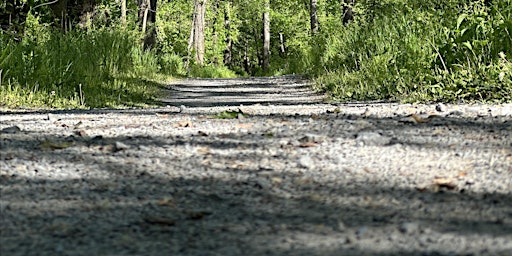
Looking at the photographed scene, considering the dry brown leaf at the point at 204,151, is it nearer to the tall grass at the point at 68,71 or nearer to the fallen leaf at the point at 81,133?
the fallen leaf at the point at 81,133

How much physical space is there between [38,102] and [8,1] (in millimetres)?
3844

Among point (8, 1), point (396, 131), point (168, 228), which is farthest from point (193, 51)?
point (168, 228)

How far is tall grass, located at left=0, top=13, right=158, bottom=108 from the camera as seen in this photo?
8.62 m

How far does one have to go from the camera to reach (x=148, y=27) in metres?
23.3

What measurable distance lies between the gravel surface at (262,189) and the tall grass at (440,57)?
7.33 ft

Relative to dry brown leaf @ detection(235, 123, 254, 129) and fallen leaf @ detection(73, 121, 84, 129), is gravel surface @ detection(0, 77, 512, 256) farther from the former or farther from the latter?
fallen leaf @ detection(73, 121, 84, 129)

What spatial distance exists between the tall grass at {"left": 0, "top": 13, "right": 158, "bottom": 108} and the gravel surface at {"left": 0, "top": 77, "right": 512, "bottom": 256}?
13.0 ft

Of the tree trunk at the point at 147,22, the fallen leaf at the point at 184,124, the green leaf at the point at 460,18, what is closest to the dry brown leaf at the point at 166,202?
the fallen leaf at the point at 184,124

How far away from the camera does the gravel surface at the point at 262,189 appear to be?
216cm

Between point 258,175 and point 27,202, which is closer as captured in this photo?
point 27,202

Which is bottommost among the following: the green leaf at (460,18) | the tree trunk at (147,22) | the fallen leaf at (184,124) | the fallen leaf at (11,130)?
the fallen leaf at (184,124)

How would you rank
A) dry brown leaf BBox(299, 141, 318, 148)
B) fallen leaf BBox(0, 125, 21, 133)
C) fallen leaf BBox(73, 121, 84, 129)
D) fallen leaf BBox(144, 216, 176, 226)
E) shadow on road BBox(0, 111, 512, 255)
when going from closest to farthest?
shadow on road BBox(0, 111, 512, 255)
fallen leaf BBox(144, 216, 176, 226)
dry brown leaf BBox(299, 141, 318, 148)
fallen leaf BBox(0, 125, 21, 133)
fallen leaf BBox(73, 121, 84, 129)

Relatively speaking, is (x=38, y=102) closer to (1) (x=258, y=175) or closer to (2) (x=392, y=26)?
(2) (x=392, y=26)

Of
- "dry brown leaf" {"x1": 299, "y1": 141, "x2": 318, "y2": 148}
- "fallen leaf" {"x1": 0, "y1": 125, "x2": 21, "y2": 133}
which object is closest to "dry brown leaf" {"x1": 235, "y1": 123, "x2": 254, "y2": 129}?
"dry brown leaf" {"x1": 299, "y1": 141, "x2": 318, "y2": 148}
